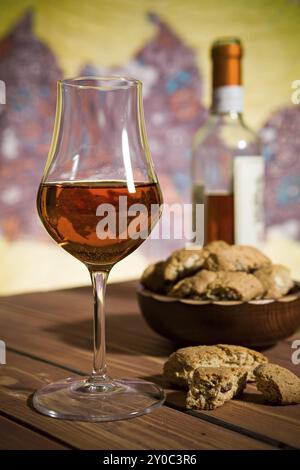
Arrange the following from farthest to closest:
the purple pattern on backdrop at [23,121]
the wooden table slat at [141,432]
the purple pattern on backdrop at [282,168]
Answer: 1. the purple pattern on backdrop at [282,168]
2. the purple pattern on backdrop at [23,121]
3. the wooden table slat at [141,432]

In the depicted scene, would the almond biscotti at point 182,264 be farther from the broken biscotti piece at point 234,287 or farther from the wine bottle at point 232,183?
the wine bottle at point 232,183

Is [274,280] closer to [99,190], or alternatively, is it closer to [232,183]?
[99,190]

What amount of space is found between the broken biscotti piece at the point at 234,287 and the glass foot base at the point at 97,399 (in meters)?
0.17

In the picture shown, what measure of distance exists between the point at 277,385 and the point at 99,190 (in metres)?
0.29

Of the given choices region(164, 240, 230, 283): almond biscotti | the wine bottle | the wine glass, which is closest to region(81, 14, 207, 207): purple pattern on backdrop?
the wine bottle

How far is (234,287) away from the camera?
0.92 meters

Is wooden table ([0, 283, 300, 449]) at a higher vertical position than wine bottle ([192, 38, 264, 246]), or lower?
lower

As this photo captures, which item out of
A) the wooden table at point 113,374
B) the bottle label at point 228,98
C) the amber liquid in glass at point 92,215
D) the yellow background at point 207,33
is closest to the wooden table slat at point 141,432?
the wooden table at point 113,374

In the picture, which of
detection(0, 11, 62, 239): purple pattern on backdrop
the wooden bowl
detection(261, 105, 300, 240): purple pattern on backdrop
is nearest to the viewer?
the wooden bowl

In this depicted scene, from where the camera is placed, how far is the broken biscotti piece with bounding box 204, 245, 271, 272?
3.16 feet

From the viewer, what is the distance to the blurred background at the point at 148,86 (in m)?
2.54

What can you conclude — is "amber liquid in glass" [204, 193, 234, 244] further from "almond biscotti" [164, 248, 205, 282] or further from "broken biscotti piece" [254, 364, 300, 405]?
"broken biscotti piece" [254, 364, 300, 405]

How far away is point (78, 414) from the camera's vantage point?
0.70m

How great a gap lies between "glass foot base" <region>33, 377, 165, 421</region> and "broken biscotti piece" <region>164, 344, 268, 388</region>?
26mm
